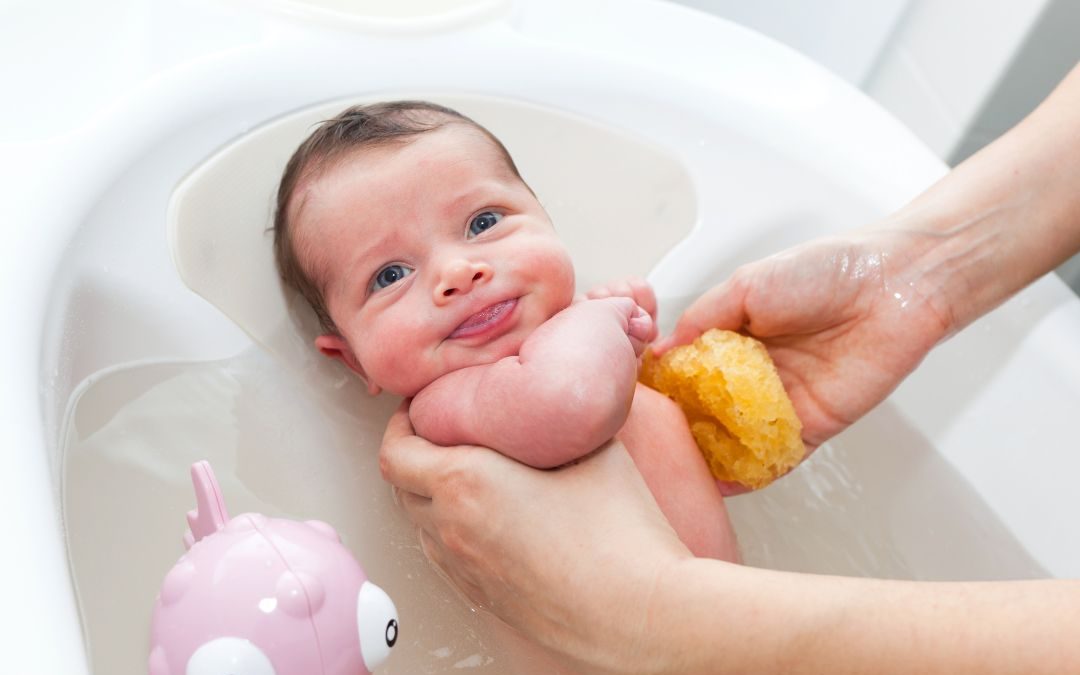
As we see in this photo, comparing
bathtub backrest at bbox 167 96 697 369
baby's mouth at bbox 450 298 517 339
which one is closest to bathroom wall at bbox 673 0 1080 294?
bathtub backrest at bbox 167 96 697 369

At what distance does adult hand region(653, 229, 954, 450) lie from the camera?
1.02 metres

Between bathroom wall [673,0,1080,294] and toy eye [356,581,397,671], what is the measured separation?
1.35 meters

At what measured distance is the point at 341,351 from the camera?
104cm

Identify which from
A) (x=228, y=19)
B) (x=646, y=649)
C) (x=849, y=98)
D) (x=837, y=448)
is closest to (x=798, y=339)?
(x=837, y=448)

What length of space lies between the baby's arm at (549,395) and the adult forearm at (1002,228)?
0.36m

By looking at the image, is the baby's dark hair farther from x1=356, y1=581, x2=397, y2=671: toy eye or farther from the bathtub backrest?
x1=356, y1=581, x2=397, y2=671: toy eye

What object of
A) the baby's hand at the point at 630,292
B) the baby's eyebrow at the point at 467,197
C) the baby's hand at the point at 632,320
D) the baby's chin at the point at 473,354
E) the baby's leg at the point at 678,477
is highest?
the baby's eyebrow at the point at 467,197

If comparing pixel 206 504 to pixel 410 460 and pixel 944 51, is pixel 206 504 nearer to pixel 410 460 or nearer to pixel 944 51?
pixel 410 460

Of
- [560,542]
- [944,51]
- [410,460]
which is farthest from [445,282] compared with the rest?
[944,51]

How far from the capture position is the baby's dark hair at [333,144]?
3.24 ft

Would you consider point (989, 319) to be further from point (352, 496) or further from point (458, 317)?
point (352, 496)

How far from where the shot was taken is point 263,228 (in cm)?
106

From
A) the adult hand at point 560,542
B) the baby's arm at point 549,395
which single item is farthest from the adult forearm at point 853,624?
the baby's arm at point 549,395

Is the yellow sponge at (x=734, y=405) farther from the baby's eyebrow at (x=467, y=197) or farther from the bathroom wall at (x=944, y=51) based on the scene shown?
the bathroom wall at (x=944, y=51)
